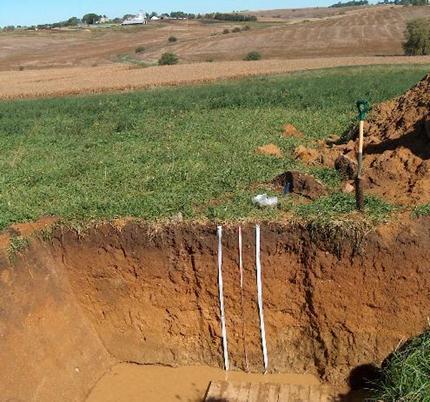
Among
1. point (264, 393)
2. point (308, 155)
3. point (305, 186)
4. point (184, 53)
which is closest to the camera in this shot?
point (264, 393)

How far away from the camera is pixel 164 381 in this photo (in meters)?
7.65

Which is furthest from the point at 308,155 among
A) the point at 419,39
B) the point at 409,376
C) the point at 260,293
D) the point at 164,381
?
the point at 419,39

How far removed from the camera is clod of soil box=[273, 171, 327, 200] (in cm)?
830

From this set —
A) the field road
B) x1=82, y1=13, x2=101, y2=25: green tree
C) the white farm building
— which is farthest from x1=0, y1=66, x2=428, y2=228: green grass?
x1=82, y1=13, x2=101, y2=25: green tree

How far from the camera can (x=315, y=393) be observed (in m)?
7.12

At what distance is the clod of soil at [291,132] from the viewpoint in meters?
12.4

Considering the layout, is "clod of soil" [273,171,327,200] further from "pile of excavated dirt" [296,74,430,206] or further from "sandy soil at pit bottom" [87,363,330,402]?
"sandy soil at pit bottom" [87,363,330,402]

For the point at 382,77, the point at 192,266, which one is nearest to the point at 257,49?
the point at 382,77

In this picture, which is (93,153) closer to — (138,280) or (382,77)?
(138,280)

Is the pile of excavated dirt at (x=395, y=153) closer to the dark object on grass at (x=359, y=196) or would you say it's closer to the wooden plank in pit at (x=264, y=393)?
the dark object on grass at (x=359, y=196)

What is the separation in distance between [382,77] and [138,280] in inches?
720

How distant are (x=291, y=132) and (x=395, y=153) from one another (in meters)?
3.90

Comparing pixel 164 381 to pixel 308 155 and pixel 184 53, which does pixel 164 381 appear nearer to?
pixel 308 155

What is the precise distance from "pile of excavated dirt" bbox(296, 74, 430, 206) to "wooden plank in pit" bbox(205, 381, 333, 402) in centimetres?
287
